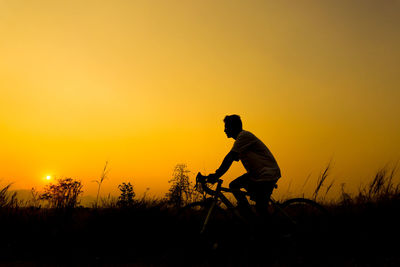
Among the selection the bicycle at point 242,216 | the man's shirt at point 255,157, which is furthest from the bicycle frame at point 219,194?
the man's shirt at point 255,157

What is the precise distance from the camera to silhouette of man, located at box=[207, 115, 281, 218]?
573cm

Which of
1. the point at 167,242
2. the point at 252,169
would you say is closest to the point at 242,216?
the point at 252,169

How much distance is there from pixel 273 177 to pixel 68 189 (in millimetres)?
4407

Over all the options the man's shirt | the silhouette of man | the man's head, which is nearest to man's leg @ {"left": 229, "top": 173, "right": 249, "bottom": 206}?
the silhouette of man

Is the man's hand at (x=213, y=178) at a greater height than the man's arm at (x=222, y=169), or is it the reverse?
the man's arm at (x=222, y=169)

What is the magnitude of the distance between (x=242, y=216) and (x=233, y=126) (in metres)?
1.69

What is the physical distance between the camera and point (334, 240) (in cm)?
612

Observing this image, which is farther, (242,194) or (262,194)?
(242,194)

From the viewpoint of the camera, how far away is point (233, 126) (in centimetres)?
604

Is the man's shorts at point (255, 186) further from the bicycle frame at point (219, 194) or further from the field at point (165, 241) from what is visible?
the field at point (165, 241)

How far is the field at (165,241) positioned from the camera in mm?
5242

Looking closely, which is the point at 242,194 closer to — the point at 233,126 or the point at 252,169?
the point at 252,169

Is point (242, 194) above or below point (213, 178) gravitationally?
below

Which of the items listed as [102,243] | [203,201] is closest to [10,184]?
[102,243]
